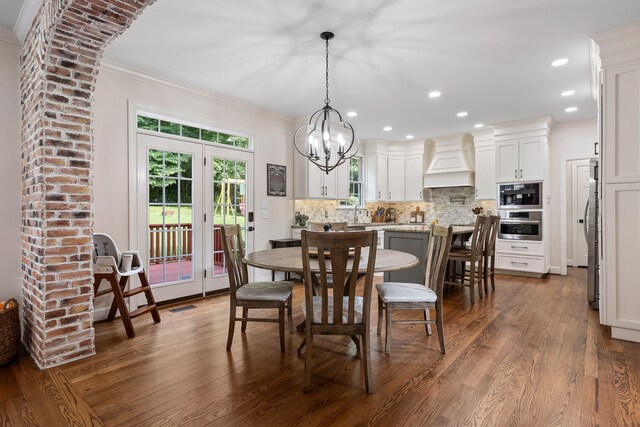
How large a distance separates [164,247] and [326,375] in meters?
2.63

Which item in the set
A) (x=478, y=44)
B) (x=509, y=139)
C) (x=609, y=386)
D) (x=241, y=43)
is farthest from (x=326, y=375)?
(x=509, y=139)

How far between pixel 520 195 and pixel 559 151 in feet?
3.64

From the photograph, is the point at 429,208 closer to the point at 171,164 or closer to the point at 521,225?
the point at 521,225

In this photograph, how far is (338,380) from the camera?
7.01ft

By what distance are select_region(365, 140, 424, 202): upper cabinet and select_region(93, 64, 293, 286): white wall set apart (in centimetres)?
245

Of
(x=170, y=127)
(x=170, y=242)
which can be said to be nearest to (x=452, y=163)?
(x=170, y=127)

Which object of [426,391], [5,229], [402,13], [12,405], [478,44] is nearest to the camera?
[12,405]

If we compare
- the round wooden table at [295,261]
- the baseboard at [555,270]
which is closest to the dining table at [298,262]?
the round wooden table at [295,261]

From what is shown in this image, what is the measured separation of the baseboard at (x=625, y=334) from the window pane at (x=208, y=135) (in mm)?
4690

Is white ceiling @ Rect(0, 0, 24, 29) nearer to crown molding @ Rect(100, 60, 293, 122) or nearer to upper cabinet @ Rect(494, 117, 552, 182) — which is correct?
crown molding @ Rect(100, 60, 293, 122)

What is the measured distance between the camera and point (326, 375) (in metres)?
2.21

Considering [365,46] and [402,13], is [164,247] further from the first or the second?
[402,13]

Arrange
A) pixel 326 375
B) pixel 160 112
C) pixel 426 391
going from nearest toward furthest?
pixel 426 391
pixel 326 375
pixel 160 112

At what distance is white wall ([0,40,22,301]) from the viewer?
2.79m
